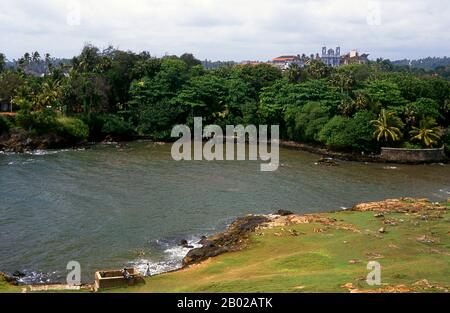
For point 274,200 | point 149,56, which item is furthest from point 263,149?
point 149,56

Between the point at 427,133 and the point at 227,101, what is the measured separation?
3410cm

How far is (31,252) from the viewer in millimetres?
33469

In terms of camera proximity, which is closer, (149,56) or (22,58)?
(149,56)

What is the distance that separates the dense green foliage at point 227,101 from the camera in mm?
73938

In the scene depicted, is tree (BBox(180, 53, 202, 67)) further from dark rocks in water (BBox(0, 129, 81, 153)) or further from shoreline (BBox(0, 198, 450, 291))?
shoreline (BBox(0, 198, 450, 291))

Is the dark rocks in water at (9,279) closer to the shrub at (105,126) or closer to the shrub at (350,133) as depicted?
the shrub at (350,133)

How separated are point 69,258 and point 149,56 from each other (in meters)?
76.0

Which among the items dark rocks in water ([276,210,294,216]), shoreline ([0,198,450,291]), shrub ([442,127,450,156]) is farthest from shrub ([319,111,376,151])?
dark rocks in water ([276,210,294,216])

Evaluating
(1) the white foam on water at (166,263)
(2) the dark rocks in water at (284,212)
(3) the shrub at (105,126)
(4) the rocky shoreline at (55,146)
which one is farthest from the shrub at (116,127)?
(1) the white foam on water at (166,263)

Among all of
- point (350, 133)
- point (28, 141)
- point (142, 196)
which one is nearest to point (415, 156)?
point (350, 133)

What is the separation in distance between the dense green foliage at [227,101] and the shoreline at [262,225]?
3089cm

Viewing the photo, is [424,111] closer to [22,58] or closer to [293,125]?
[293,125]

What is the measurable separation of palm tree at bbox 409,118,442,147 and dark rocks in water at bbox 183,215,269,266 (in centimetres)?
4022

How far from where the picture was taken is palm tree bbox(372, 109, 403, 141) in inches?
2817
